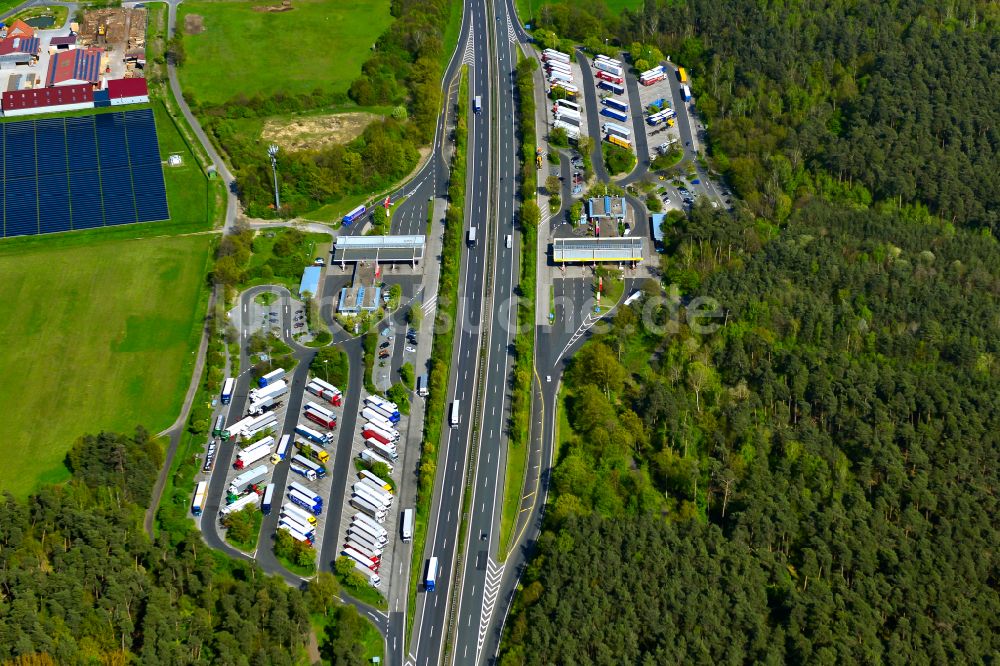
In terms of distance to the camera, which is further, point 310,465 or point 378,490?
point 310,465

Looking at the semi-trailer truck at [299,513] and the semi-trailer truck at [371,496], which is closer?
the semi-trailer truck at [299,513]

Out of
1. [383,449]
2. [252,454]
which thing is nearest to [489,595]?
[383,449]

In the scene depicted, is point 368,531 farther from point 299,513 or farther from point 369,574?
point 299,513

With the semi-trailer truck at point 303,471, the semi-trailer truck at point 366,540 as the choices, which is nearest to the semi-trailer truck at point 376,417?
the semi-trailer truck at point 303,471

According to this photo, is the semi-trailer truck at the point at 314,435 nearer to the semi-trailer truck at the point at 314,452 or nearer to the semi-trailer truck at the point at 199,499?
the semi-trailer truck at the point at 314,452

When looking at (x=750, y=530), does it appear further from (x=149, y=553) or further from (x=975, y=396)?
(x=149, y=553)

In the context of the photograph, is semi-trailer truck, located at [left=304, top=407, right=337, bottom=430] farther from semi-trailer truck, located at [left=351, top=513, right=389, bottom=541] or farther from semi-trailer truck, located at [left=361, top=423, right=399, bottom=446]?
semi-trailer truck, located at [left=351, top=513, right=389, bottom=541]
